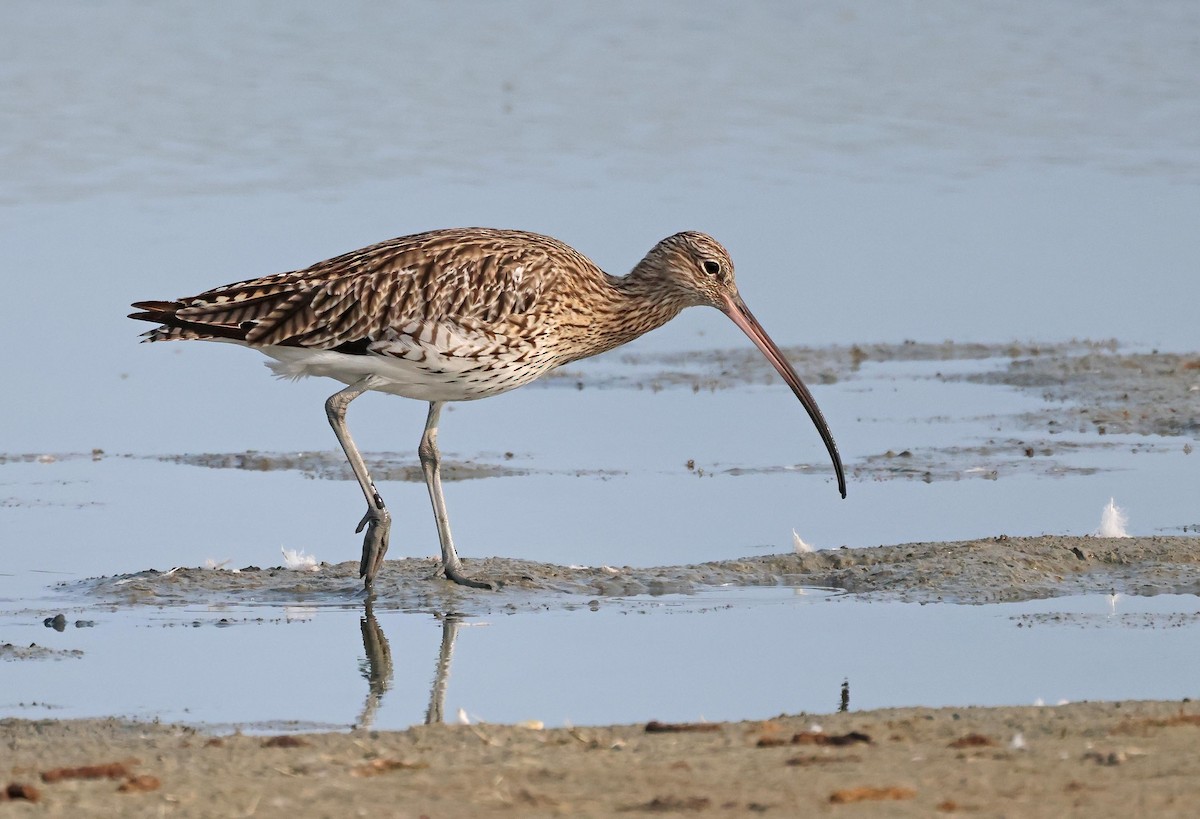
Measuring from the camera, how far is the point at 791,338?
15.5 m

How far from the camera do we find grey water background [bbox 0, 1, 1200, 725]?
941 cm

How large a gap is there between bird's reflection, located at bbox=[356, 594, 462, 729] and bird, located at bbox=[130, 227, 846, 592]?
483 millimetres

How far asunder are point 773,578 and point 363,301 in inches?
87.9

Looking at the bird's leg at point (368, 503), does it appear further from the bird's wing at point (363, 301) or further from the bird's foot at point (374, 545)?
the bird's wing at point (363, 301)

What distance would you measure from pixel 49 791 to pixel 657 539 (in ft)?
15.2

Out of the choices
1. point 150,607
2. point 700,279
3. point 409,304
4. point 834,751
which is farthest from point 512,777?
point 700,279

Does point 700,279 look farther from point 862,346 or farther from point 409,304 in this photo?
point 862,346

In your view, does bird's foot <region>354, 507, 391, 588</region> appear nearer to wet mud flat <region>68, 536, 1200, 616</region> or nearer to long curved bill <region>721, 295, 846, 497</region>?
wet mud flat <region>68, 536, 1200, 616</region>

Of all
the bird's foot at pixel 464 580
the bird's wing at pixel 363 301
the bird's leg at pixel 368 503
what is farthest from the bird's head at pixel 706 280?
the bird's foot at pixel 464 580

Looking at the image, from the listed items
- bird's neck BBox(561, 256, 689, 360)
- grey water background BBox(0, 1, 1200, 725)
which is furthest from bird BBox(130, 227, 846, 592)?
grey water background BBox(0, 1, 1200, 725)

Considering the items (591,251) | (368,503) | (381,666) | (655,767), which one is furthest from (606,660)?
(591,251)

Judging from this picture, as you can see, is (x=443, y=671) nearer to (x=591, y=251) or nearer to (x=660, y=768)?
(x=660, y=768)

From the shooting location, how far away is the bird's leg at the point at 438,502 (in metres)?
10.1

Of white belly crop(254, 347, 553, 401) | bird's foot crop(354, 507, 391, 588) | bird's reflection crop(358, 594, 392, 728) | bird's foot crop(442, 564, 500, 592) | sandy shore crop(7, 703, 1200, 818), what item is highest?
white belly crop(254, 347, 553, 401)
